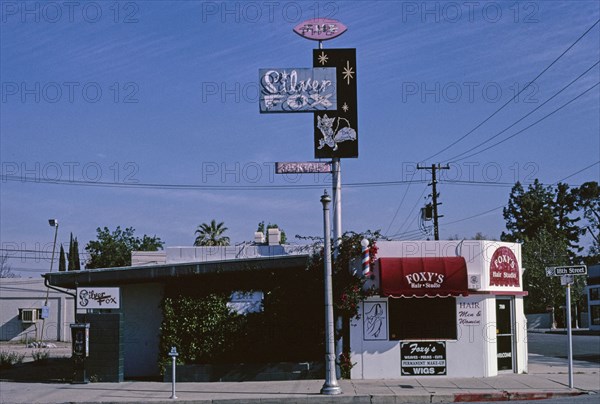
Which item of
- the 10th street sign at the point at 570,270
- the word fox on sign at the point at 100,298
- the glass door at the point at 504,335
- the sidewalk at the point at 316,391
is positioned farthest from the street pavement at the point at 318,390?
the 10th street sign at the point at 570,270

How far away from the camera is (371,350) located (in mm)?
21156

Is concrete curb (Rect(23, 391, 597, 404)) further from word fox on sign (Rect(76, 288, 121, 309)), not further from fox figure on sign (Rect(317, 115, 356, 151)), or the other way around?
fox figure on sign (Rect(317, 115, 356, 151))

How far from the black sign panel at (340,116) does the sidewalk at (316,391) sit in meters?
6.81

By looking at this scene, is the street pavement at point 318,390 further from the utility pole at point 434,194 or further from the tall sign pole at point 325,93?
the utility pole at point 434,194

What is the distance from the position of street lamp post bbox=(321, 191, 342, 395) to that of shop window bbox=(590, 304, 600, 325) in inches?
2289

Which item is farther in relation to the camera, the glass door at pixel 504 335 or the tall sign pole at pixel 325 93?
the tall sign pole at pixel 325 93

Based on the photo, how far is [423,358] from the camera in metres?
21.1

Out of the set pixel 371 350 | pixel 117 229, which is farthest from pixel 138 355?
pixel 117 229

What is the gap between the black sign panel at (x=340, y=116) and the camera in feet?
73.5

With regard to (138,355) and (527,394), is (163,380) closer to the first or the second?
(138,355)

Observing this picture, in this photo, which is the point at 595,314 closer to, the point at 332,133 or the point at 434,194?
the point at 434,194

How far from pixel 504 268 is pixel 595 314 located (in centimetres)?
5389

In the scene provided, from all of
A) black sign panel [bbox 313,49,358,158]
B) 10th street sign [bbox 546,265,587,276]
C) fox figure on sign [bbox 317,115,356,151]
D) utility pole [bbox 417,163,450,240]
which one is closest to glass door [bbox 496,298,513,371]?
10th street sign [bbox 546,265,587,276]

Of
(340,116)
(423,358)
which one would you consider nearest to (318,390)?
(423,358)
